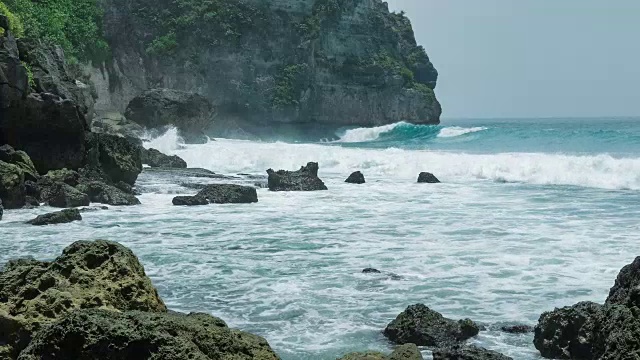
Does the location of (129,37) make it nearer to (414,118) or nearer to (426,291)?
(414,118)

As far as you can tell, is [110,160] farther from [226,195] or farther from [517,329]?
[517,329]

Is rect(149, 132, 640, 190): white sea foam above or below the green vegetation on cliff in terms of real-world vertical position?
below

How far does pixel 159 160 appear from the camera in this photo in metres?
29.8

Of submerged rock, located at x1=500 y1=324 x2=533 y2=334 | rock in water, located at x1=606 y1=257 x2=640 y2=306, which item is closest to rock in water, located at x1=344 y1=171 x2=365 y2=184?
submerged rock, located at x1=500 y1=324 x2=533 y2=334

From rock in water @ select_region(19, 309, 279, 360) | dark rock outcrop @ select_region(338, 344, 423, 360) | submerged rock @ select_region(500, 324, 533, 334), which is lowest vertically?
submerged rock @ select_region(500, 324, 533, 334)

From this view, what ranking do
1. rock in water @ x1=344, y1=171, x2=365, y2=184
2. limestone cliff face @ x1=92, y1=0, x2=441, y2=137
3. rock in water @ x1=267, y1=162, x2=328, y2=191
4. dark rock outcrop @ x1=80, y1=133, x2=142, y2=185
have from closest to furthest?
dark rock outcrop @ x1=80, y1=133, x2=142, y2=185 → rock in water @ x1=267, y1=162, x2=328, y2=191 → rock in water @ x1=344, y1=171, x2=365, y2=184 → limestone cliff face @ x1=92, y1=0, x2=441, y2=137

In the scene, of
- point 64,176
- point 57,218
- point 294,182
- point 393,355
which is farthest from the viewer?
point 294,182

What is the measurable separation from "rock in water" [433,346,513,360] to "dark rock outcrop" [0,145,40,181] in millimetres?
14208

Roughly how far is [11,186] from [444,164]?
19176 millimetres

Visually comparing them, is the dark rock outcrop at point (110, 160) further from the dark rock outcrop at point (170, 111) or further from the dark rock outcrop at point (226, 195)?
the dark rock outcrop at point (170, 111)

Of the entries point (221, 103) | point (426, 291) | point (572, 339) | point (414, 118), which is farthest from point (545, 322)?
point (414, 118)

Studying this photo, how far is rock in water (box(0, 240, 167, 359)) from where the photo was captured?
571 centimetres

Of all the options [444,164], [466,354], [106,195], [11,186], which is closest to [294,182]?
[106,195]

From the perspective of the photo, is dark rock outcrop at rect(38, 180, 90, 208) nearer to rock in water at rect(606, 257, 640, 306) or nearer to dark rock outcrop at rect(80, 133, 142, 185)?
dark rock outcrop at rect(80, 133, 142, 185)
